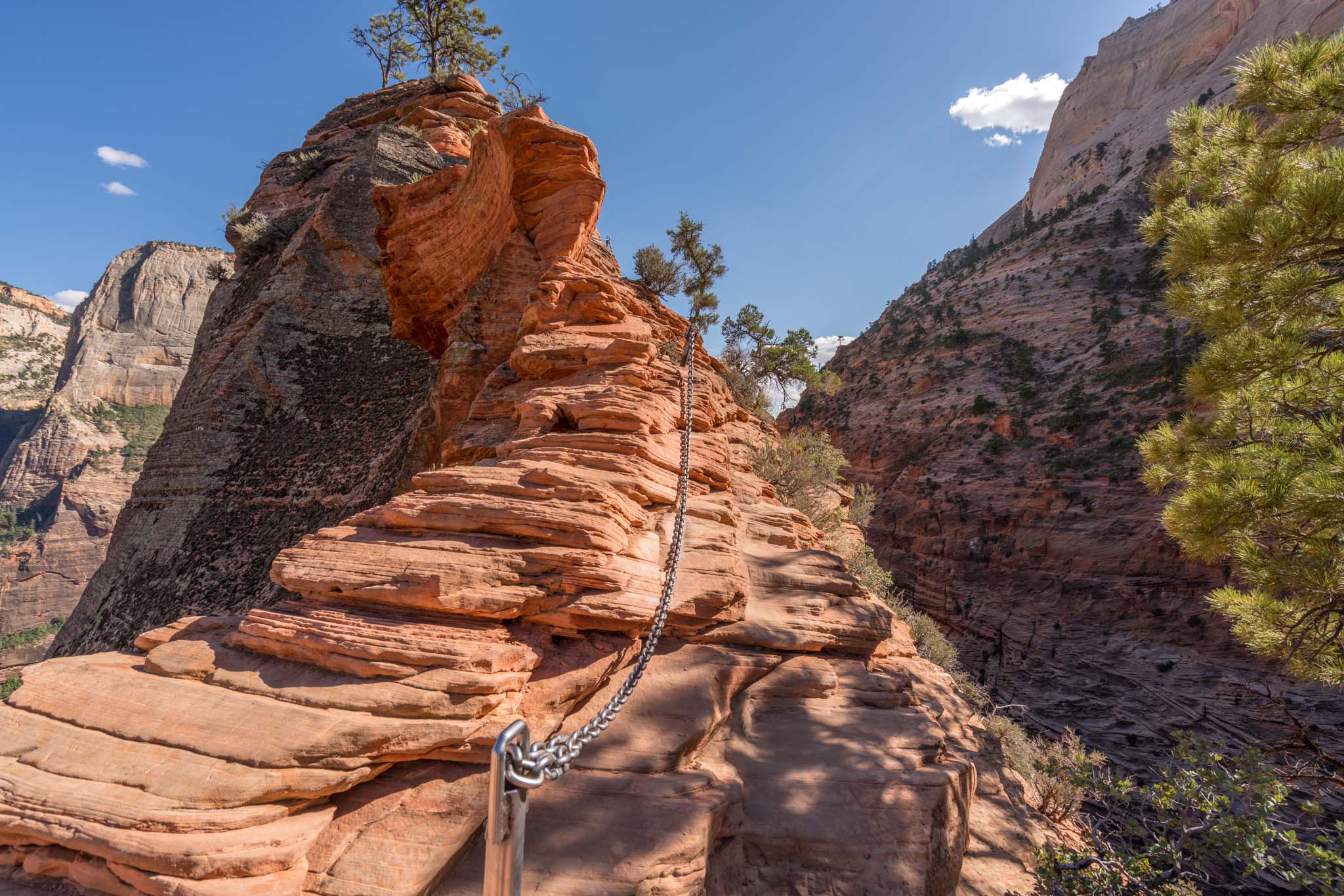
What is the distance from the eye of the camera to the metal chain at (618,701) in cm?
137

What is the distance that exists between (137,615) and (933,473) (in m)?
27.1

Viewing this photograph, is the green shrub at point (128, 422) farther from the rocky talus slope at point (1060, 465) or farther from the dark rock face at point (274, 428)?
the rocky talus slope at point (1060, 465)

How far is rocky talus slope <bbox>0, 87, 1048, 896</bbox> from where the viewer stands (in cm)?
221

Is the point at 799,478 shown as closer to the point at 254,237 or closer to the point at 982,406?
the point at 254,237

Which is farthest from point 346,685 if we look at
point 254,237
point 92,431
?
point 92,431

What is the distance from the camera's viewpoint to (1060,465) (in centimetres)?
2039

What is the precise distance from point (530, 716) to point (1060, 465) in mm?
24278

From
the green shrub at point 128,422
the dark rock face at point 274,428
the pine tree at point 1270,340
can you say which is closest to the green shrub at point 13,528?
the green shrub at point 128,422

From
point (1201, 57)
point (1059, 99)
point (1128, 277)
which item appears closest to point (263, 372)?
point (1128, 277)

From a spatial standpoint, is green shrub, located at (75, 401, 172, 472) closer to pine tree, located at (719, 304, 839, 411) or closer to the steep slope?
the steep slope

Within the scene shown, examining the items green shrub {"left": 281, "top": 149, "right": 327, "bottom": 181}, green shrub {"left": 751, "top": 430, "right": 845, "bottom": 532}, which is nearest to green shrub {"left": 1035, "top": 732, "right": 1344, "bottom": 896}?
green shrub {"left": 751, "top": 430, "right": 845, "bottom": 532}

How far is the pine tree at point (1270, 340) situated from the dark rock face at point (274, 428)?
30.7ft

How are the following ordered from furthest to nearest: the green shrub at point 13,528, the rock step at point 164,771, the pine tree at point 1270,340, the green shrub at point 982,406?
the green shrub at point 13,528
the green shrub at point 982,406
the pine tree at point 1270,340
the rock step at point 164,771

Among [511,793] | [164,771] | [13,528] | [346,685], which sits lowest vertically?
[13,528]
